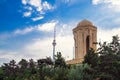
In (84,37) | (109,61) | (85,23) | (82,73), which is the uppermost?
(85,23)

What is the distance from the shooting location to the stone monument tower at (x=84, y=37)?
47.6 metres

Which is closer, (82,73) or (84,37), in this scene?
(82,73)

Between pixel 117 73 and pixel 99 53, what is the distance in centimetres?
302

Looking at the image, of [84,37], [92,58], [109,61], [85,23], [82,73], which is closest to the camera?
[109,61]

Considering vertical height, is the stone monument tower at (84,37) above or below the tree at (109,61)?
above

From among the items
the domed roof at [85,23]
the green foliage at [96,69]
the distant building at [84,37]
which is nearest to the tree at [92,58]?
the green foliage at [96,69]

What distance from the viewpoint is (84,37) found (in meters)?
47.9

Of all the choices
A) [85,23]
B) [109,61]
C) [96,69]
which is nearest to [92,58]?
[96,69]

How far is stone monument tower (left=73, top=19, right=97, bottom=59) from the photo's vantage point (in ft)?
156

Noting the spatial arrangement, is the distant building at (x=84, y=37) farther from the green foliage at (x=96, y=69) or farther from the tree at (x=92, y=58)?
the tree at (x=92, y=58)

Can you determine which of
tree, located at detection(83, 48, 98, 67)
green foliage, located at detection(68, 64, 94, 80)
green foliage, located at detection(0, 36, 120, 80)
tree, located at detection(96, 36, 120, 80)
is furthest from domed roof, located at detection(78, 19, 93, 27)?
green foliage, located at detection(68, 64, 94, 80)

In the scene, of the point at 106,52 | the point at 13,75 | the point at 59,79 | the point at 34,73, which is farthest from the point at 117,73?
the point at 13,75

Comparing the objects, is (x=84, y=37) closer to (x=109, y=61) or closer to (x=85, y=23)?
(x=85, y=23)

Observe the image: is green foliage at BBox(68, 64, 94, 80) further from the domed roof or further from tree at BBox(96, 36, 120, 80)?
the domed roof
